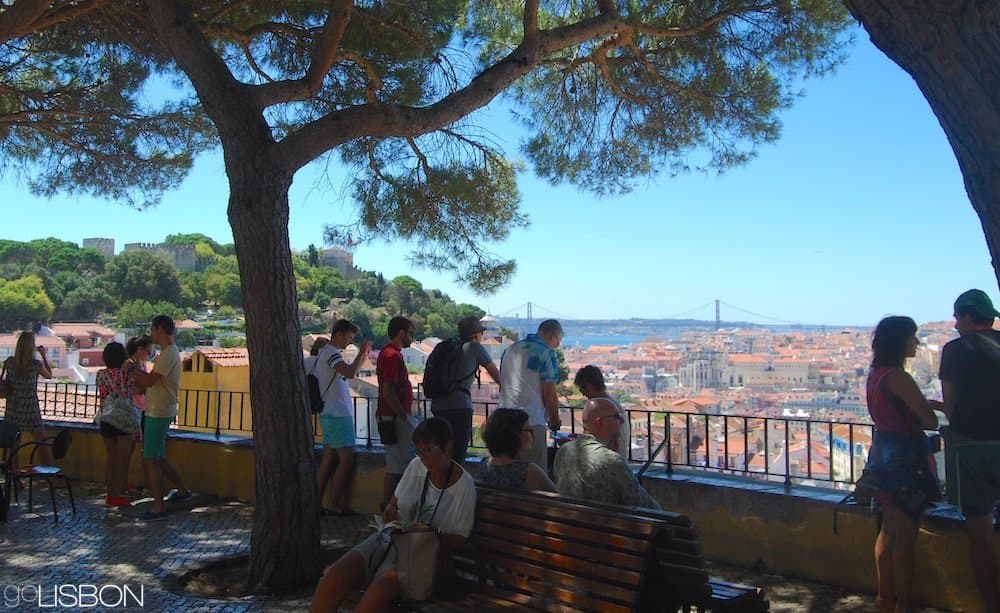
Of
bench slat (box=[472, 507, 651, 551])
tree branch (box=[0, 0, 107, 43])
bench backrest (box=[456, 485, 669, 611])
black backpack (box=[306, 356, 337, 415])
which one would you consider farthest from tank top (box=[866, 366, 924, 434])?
tree branch (box=[0, 0, 107, 43])

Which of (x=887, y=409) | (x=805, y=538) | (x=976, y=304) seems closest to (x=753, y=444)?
(x=805, y=538)

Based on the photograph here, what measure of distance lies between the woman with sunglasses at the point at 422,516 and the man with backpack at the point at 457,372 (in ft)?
6.47

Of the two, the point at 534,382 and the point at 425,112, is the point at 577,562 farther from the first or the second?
the point at 425,112

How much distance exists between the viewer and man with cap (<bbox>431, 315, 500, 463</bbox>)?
18.8 ft

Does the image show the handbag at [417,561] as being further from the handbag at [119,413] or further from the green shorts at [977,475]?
the handbag at [119,413]

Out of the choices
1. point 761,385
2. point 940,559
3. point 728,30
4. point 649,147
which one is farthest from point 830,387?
point 940,559

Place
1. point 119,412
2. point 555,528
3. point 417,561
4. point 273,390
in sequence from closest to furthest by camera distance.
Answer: point 555,528, point 417,561, point 273,390, point 119,412

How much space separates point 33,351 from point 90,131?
2.71 meters

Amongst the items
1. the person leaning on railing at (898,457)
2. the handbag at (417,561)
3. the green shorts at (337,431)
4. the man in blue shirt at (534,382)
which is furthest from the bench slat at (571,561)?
the green shorts at (337,431)

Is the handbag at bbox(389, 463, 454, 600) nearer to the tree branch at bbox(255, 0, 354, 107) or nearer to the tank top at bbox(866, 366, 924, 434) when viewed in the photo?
the tank top at bbox(866, 366, 924, 434)

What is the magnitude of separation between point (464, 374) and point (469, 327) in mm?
339

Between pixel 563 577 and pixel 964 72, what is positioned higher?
pixel 964 72

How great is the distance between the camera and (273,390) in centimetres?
473

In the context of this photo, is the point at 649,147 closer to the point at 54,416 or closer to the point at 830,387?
the point at 830,387
